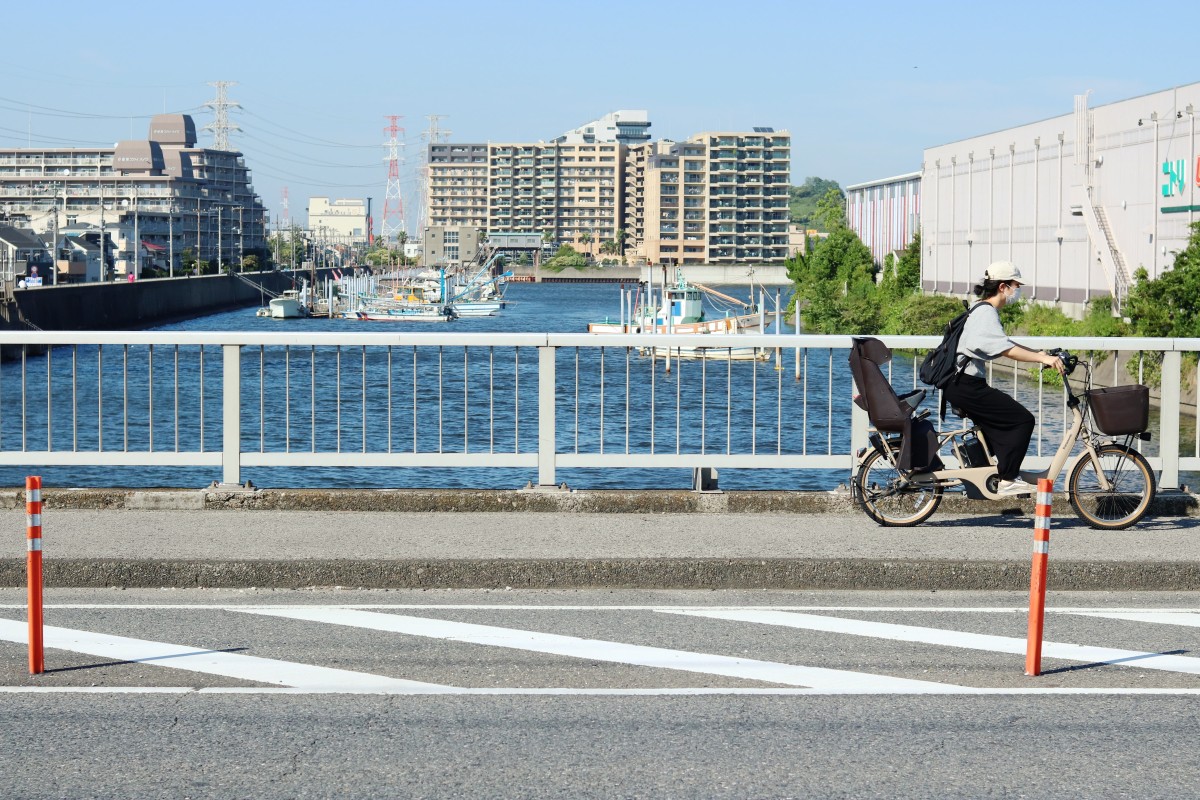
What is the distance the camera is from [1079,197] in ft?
216

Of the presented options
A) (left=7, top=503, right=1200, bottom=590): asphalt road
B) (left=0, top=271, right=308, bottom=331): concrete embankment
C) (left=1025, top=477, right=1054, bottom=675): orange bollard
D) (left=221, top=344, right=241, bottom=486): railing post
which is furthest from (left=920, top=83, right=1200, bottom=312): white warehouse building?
(left=0, top=271, right=308, bottom=331): concrete embankment

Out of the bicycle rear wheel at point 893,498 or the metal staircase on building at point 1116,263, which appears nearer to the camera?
the bicycle rear wheel at point 893,498

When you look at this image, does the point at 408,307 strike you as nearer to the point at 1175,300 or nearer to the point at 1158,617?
the point at 1175,300

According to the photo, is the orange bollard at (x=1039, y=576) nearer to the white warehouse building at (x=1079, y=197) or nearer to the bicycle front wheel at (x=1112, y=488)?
the bicycle front wheel at (x=1112, y=488)

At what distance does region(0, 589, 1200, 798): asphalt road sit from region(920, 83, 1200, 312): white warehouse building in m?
46.5

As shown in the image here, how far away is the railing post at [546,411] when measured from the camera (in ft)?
37.0

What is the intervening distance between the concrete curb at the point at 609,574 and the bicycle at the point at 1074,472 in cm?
113

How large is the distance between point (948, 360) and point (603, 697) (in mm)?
4683

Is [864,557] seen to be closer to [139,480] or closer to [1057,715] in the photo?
[1057,715]

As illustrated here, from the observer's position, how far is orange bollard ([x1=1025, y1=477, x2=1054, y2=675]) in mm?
6816

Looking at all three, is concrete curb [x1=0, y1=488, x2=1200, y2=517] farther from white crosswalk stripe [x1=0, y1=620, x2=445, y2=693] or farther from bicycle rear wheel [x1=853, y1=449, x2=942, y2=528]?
white crosswalk stripe [x1=0, y1=620, x2=445, y2=693]

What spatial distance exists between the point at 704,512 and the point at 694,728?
519 centimetres

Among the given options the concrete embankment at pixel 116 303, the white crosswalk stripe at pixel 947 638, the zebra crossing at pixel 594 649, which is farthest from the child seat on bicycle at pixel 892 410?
the concrete embankment at pixel 116 303

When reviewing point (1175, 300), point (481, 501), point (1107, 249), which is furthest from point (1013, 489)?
point (1107, 249)
